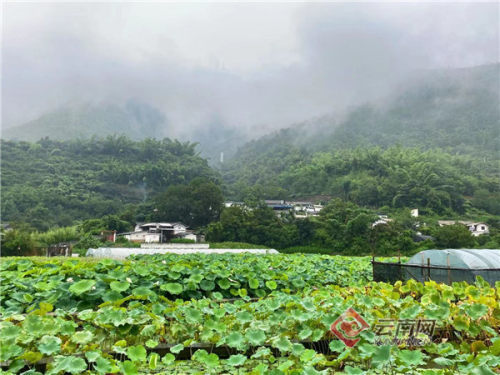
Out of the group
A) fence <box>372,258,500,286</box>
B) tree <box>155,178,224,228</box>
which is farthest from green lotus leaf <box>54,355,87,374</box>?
tree <box>155,178,224,228</box>

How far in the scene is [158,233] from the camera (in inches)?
1406

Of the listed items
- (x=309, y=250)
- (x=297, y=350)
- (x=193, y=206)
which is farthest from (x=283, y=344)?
(x=193, y=206)

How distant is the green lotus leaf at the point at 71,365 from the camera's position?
2.08 meters

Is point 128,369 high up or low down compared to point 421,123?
down

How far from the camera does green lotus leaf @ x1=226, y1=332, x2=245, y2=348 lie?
245 centimetres

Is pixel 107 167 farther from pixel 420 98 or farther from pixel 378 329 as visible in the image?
pixel 420 98

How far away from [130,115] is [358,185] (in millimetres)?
89662

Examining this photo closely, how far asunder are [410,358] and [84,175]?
5541cm

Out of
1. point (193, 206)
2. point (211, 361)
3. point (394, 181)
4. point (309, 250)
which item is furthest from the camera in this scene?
point (394, 181)

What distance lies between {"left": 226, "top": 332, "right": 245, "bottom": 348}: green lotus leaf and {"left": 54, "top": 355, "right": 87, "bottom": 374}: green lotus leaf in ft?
2.79

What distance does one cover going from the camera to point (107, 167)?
53.1 m

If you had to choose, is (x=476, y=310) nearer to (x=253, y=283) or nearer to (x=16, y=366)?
(x=253, y=283)
